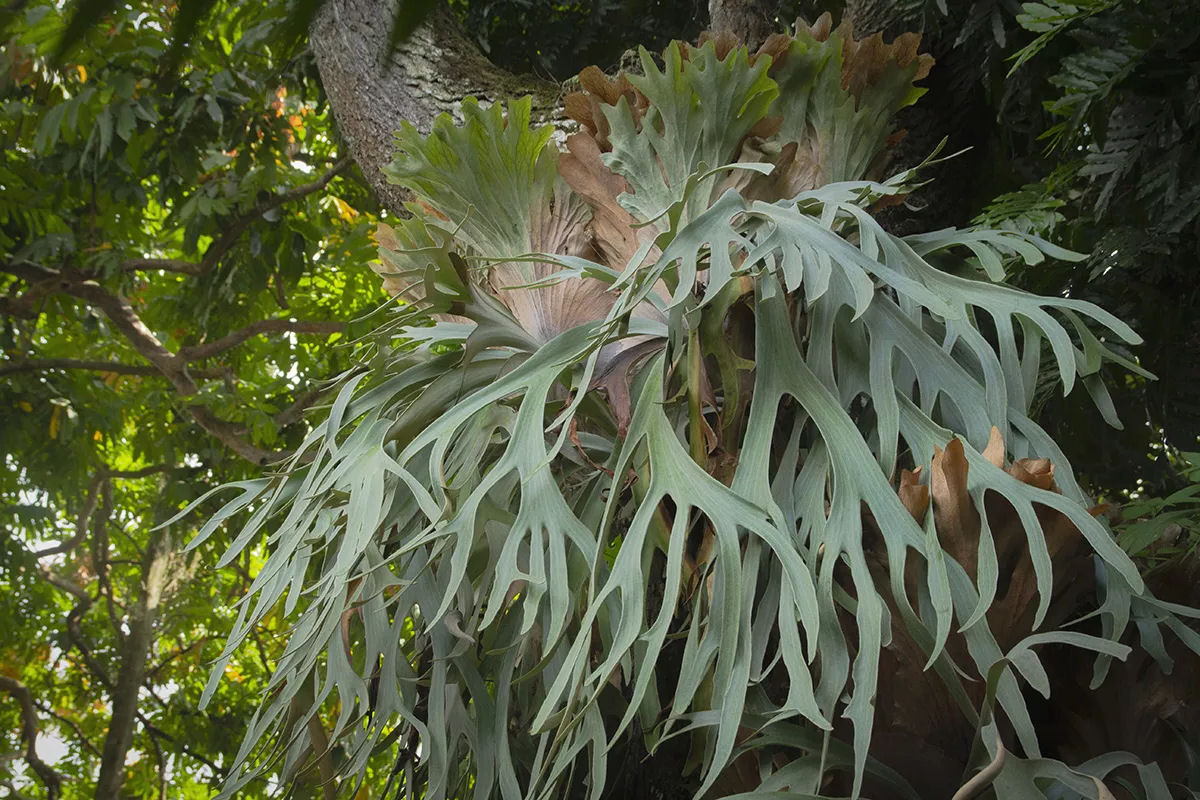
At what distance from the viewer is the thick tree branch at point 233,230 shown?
2.72m

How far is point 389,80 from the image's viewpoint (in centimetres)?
153

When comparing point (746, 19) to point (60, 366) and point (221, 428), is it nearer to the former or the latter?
point (221, 428)

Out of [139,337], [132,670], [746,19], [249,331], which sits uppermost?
[139,337]

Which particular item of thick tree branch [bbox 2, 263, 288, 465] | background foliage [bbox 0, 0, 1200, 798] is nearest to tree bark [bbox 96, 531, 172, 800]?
background foliage [bbox 0, 0, 1200, 798]

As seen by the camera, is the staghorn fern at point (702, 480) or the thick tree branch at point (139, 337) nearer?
the staghorn fern at point (702, 480)

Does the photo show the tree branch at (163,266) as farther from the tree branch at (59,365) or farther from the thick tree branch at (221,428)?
the thick tree branch at (221,428)

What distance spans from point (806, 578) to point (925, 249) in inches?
16.4

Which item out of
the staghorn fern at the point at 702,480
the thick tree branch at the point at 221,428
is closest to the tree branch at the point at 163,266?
the thick tree branch at the point at 221,428

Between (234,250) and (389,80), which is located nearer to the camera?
(389,80)

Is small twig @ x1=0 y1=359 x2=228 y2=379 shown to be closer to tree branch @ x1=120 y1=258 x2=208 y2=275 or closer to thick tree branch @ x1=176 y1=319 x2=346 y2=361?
thick tree branch @ x1=176 y1=319 x2=346 y2=361

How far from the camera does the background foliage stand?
1.11 m

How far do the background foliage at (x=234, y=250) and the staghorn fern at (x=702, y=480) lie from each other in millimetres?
158

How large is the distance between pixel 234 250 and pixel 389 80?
4.76 feet

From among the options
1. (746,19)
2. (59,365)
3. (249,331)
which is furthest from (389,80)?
(59,365)
